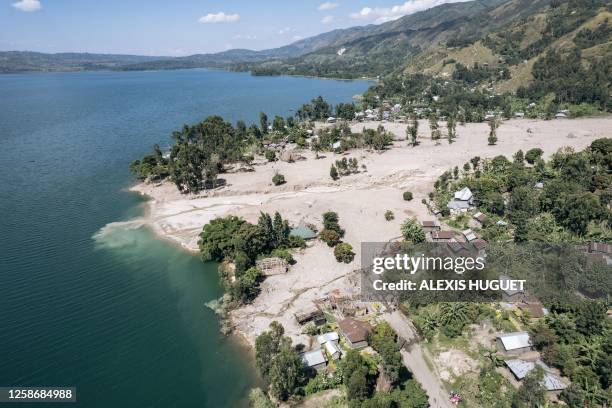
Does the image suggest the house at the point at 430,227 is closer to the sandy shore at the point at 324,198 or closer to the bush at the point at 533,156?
the sandy shore at the point at 324,198

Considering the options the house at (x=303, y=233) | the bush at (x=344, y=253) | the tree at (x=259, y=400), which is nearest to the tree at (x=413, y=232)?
the bush at (x=344, y=253)

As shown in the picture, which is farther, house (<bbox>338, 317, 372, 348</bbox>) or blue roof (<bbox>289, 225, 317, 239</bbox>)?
blue roof (<bbox>289, 225, 317, 239</bbox>)

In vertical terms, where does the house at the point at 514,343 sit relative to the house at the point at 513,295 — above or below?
below

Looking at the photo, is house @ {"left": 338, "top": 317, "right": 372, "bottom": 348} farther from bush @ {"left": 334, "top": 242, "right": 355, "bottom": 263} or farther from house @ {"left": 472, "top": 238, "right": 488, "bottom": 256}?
house @ {"left": 472, "top": 238, "right": 488, "bottom": 256}

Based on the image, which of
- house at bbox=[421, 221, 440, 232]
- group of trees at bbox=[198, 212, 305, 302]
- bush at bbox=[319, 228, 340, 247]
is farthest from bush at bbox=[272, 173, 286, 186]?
house at bbox=[421, 221, 440, 232]

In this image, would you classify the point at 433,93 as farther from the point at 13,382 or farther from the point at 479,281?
the point at 13,382
